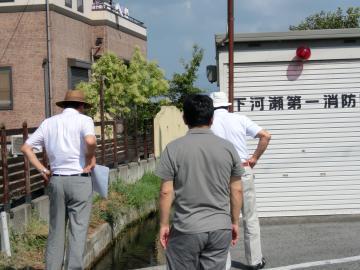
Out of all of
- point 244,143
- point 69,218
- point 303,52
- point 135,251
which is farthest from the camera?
point 135,251

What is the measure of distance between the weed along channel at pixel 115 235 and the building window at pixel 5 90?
11.5m

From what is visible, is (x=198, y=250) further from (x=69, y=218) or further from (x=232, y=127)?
(x=232, y=127)

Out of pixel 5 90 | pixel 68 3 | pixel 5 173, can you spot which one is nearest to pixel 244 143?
pixel 5 173

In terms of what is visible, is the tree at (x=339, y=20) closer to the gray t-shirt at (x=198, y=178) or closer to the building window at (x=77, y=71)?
the building window at (x=77, y=71)

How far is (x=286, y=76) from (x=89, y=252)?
405cm

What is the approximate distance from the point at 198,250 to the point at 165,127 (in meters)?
19.6

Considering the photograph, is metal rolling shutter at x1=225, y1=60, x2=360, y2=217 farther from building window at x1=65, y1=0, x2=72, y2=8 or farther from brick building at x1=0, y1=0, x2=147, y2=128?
building window at x1=65, y1=0, x2=72, y2=8

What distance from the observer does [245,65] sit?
392 inches

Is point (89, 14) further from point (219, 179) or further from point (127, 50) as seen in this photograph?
point (219, 179)

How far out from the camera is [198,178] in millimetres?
4316

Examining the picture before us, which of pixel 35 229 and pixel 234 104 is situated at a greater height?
pixel 234 104

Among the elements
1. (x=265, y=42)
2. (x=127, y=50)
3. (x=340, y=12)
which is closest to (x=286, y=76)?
(x=265, y=42)

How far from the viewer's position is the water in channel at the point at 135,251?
375 inches

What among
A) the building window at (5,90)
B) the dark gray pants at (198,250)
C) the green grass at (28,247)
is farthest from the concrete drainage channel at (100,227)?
the building window at (5,90)
